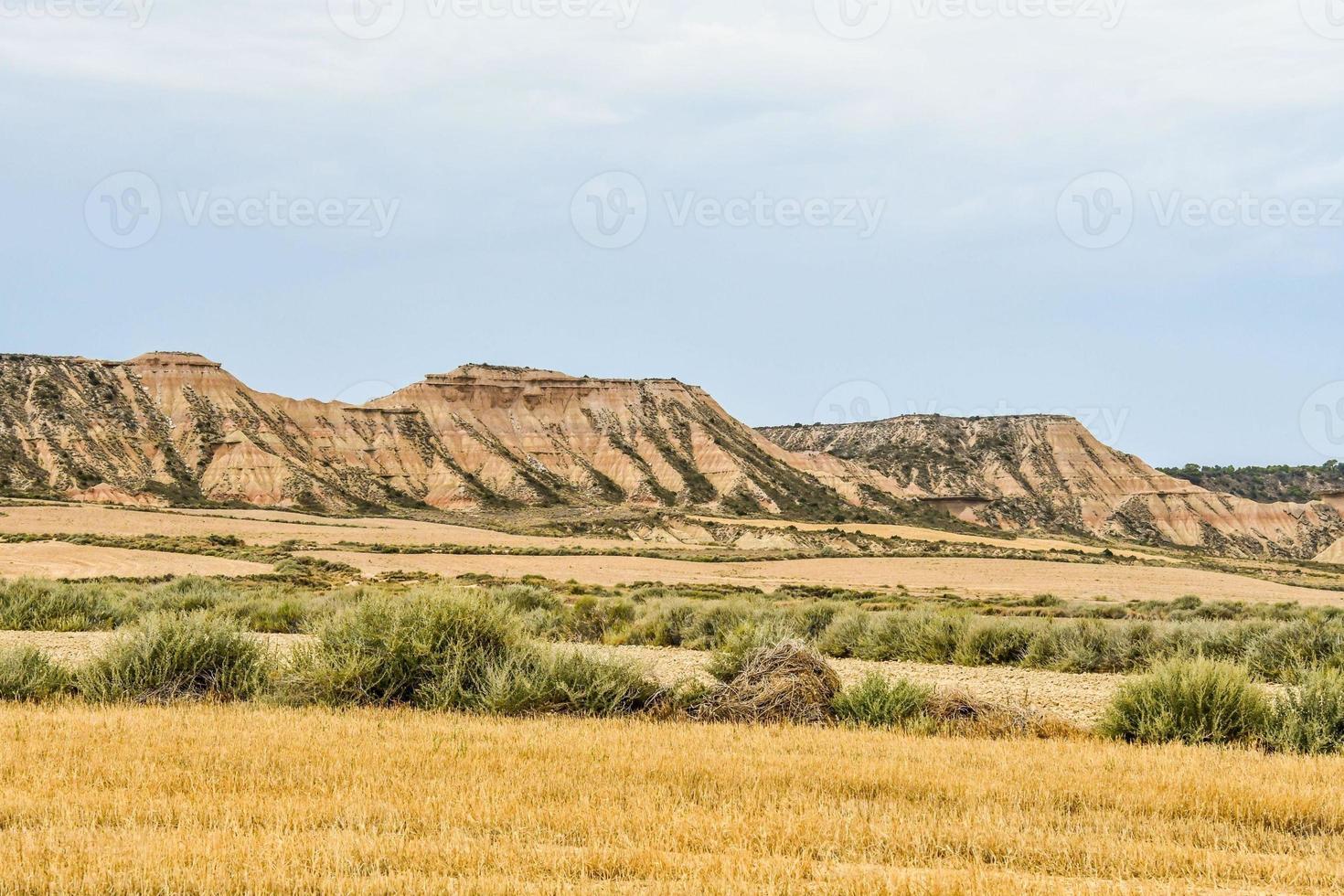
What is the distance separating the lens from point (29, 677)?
12648 millimetres

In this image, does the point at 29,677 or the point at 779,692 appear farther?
the point at 29,677

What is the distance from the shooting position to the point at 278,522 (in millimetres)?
75438

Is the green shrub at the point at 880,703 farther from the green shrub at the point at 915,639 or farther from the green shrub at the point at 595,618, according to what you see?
the green shrub at the point at 595,618

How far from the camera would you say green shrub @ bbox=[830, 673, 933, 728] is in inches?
471

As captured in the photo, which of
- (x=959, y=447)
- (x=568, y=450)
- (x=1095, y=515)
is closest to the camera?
(x=568, y=450)

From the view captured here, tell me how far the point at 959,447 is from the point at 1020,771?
144m

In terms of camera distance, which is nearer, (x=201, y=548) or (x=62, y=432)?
(x=201, y=548)

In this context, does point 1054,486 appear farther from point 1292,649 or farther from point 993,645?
point 1292,649

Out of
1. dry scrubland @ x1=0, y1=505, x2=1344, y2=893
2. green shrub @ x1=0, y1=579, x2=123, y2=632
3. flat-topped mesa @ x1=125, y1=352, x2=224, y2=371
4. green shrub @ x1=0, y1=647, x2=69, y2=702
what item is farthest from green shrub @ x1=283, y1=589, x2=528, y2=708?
flat-topped mesa @ x1=125, y1=352, x2=224, y2=371

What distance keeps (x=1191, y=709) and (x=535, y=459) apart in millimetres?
107456

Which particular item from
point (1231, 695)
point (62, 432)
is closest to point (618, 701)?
point (1231, 695)

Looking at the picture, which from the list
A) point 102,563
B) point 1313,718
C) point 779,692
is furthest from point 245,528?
point 1313,718

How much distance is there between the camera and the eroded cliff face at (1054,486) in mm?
122000

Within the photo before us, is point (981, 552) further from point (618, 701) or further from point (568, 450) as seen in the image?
point (618, 701)
